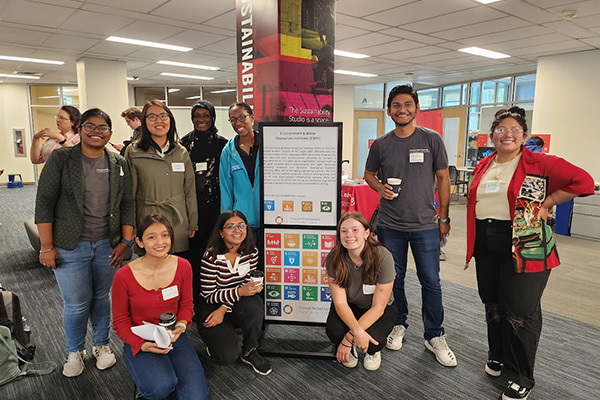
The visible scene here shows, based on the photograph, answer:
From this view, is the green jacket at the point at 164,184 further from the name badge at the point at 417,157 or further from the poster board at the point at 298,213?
the name badge at the point at 417,157

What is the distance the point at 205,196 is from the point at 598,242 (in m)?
5.66

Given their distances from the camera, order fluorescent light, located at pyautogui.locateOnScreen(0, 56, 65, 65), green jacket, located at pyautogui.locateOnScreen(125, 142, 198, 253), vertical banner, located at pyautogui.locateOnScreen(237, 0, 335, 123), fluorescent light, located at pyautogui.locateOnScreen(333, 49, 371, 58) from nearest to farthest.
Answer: green jacket, located at pyautogui.locateOnScreen(125, 142, 198, 253) → vertical banner, located at pyautogui.locateOnScreen(237, 0, 335, 123) → fluorescent light, located at pyautogui.locateOnScreen(333, 49, 371, 58) → fluorescent light, located at pyautogui.locateOnScreen(0, 56, 65, 65)

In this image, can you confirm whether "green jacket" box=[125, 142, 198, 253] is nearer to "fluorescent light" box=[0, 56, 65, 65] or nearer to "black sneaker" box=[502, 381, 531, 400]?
"black sneaker" box=[502, 381, 531, 400]

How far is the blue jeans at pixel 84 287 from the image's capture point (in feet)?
7.19

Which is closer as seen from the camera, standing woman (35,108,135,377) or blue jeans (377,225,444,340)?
standing woman (35,108,135,377)

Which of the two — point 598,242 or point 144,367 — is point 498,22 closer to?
point 598,242

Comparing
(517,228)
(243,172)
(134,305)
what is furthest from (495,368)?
(134,305)

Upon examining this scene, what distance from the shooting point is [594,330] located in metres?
2.92

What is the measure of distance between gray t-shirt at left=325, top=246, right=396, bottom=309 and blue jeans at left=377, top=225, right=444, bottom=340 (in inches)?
10.4

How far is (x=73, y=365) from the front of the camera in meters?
2.29

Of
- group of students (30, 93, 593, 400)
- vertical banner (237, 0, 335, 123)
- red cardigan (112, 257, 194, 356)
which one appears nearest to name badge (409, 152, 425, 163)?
group of students (30, 93, 593, 400)

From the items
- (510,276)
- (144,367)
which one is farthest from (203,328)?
(510,276)

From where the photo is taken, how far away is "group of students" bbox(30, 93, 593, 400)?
6.49ft

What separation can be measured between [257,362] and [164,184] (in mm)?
1247
